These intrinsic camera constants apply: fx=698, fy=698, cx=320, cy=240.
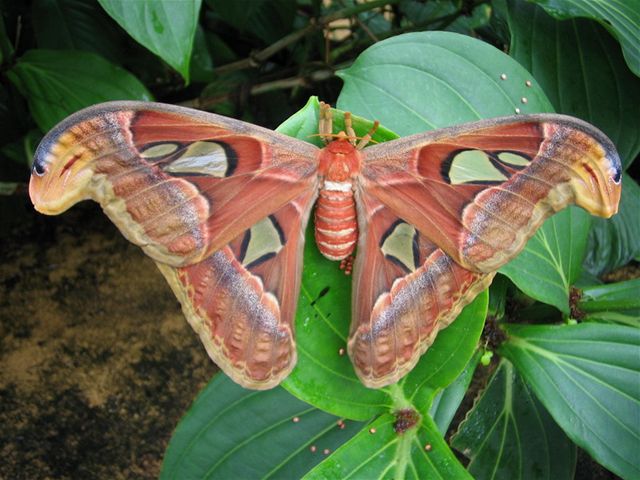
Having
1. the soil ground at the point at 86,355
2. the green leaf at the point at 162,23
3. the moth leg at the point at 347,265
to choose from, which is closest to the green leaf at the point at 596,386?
the moth leg at the point at 347,265

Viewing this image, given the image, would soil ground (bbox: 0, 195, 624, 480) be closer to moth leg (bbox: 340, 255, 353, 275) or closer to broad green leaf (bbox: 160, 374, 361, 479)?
broad green leaf (bbox: 160, 374, 361, 479)

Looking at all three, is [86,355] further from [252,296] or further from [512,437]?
[512,437]

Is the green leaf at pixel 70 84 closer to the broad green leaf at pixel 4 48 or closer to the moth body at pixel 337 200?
the broad green leaf at pixel 4 48

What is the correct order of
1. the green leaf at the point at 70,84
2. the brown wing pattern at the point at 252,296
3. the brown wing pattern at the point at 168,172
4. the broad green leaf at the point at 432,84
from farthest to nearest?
the green leaf at the point at 70,84 < the broad green leaf at the point at 432,84 < the brown wing pattern at the point at 252,296 < the brown wing pattern at the point at 168,172

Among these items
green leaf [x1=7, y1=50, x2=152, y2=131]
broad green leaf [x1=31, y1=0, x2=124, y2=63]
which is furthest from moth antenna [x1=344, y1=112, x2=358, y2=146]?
broad green leaf [x1=31, y1=0, x2=124, y2=63]

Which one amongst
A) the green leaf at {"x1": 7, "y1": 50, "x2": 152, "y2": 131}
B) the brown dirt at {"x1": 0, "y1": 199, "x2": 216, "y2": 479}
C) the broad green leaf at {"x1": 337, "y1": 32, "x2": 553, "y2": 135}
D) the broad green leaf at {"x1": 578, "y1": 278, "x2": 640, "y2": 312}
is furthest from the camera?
the brown dirt at {"x1": 0, "y1": 199, "x2": 216, "y2": 479}

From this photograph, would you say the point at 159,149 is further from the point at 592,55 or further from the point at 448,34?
the point at 592,55

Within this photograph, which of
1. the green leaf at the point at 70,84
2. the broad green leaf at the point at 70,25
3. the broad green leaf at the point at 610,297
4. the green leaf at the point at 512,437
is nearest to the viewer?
the broad green leaf at the point at 610,297
